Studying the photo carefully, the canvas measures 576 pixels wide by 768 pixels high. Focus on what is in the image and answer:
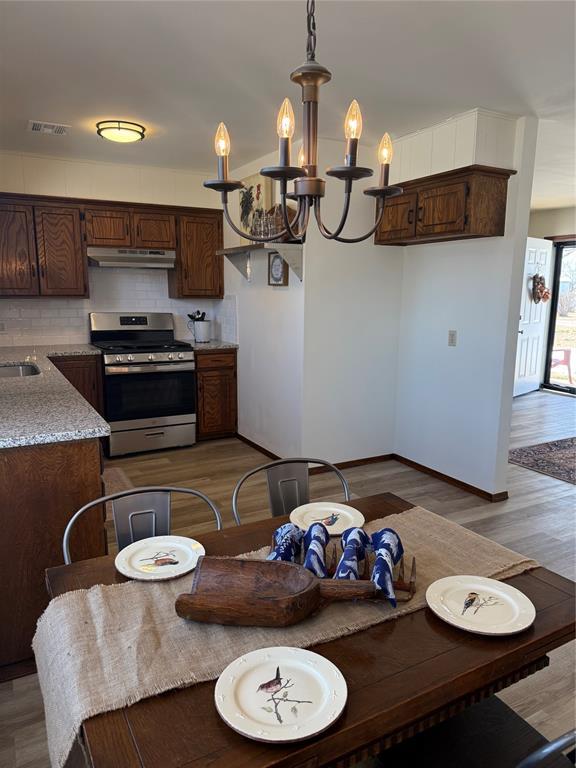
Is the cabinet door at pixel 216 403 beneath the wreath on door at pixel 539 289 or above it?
beneath

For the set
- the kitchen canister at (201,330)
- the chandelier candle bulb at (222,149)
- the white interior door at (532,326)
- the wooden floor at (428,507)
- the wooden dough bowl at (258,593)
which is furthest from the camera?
the white interior door at (532,326)

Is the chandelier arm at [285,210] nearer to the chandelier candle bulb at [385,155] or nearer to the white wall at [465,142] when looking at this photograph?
the chandelier candle bulb at [385,155]

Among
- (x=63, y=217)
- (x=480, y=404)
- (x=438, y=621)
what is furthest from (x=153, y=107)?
(x=438, y=621)

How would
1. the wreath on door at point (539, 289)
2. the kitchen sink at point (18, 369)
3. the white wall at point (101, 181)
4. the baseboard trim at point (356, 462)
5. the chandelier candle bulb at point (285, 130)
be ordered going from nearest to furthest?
the chandelier candle bulb at point (285, 130), the kitchen sink at point (18, 369), the baseboard trim at point (356, 462), the white wall at point (101, 181), the wreath on door at point (539, 289)

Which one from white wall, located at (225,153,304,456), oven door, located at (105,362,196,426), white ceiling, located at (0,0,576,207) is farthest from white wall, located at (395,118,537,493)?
oven door, located at (105,362,196,426)

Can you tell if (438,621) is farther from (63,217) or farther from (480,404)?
(63,217)

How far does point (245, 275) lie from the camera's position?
193 inches

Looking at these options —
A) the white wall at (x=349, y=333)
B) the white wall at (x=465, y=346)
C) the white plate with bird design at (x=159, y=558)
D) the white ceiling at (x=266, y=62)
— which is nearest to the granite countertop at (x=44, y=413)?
the white plate with bird design at (x=159, y=558)

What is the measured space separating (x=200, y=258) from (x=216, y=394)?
136 cm

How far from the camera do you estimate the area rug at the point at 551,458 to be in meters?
4.37

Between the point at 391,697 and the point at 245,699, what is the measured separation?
0.28 metres

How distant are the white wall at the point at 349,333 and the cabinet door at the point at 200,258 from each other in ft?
5.40

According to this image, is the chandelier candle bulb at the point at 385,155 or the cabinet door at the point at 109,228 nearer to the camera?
the chandelier candle bulb at the point at 385,155

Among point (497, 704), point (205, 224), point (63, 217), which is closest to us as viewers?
point (497, 704)
